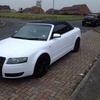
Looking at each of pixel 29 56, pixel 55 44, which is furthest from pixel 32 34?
pixel 29 56

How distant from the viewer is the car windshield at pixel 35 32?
5903 mm

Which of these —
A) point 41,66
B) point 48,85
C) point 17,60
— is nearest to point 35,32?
point 41,66

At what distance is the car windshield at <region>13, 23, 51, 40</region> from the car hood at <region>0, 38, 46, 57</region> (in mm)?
332

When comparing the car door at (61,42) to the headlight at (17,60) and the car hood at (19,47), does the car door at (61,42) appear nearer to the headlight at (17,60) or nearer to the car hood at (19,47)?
the car hood at (19,47)

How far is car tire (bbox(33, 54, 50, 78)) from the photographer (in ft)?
16.4

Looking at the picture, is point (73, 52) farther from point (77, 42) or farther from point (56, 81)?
point (56, 81)

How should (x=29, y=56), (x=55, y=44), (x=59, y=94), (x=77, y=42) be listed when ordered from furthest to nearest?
(x=77, y=42) < (x=55, y=44) < (x=29, y=56) < (x=59, y=94)

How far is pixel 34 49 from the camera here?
5.01 metres

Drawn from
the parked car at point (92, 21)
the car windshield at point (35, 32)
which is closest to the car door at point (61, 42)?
the car windshield at point (35, 32)

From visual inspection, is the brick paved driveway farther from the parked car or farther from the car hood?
the parked car

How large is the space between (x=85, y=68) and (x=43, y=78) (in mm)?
1616

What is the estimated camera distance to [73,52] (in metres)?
8.30

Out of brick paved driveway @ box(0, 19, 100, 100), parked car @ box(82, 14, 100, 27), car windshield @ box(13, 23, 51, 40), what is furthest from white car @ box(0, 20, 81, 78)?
parked car @ box(82, 14, 100, 27)

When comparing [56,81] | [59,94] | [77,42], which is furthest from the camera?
[77,42]
